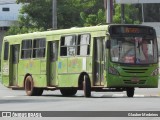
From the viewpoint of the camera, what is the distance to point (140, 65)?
28828 millimetres

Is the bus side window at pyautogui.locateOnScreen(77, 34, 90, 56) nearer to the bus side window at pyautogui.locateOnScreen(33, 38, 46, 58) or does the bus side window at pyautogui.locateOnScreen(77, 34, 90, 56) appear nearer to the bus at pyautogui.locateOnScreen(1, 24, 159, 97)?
the bus at pyautogui.locateOnScreen(1, 24, 159, 97)

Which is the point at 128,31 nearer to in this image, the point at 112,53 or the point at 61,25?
the point at 112,53

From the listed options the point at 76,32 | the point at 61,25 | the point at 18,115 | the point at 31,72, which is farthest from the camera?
the point at 61,25

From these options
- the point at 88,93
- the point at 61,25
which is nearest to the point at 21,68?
the point at 88,93

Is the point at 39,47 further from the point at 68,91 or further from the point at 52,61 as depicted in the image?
the point at 68,91

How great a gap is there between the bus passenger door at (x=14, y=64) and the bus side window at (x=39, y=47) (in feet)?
5.93

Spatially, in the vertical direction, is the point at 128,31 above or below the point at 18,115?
above

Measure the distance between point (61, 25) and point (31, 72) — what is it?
60.1m

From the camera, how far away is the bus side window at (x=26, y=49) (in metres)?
34.1

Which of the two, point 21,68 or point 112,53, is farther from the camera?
point 21,68

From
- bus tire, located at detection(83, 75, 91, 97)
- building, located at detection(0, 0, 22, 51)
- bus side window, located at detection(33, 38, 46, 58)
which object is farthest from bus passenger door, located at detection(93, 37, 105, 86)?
building, located at detection(0, 0, 22, 51)

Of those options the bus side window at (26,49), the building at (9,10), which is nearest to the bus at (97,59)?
the bus side window at (26,49)

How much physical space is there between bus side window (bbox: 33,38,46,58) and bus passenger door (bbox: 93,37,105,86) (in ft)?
13.9

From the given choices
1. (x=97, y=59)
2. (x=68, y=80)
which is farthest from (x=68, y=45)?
(x=97, y=59)
